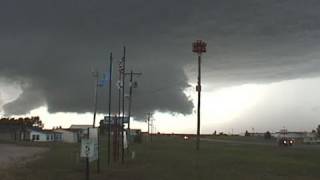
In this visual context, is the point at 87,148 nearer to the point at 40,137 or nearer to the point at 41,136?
the point at 40,137

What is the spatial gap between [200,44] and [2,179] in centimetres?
4867

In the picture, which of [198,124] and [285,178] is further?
[198,124]

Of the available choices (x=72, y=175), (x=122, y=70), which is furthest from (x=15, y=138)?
(x=72, y=175)

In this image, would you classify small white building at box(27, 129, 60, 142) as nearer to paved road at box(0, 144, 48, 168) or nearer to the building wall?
the building wall

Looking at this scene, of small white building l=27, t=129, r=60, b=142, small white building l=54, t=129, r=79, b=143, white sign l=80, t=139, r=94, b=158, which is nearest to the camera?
white sign l=80, t=139, r=94, b=158

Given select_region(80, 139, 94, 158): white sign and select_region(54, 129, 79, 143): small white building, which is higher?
select_region(80, 139, 94, 158): white sign

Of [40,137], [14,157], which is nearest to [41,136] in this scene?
[40,137]

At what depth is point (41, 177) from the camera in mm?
31062

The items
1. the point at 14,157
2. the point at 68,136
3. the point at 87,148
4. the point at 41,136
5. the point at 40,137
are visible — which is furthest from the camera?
the point at 68,136

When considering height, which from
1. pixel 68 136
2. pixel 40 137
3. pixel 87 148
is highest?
pixel 87 148

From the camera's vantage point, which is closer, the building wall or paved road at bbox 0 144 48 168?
paved road at bbox 0 144 48 168

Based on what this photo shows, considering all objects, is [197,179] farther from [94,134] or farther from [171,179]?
[94,134]

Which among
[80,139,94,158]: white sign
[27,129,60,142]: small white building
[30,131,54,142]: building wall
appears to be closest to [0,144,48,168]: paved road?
[80,139,94,158]: white sign

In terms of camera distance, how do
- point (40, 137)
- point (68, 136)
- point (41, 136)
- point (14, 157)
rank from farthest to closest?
point (68, 136), point (41, 136), point (40, 137), point (14, 157)
